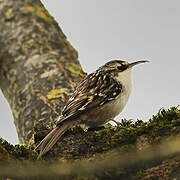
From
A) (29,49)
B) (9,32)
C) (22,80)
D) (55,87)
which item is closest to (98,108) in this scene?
(55,87)

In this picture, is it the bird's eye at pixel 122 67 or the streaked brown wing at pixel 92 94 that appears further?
the bird's eye at pixel 122 67

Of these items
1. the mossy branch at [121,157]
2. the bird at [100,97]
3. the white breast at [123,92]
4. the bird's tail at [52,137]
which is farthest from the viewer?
the white breast at [123,92]

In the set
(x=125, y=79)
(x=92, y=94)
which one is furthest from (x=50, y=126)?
(x=125, y=79)

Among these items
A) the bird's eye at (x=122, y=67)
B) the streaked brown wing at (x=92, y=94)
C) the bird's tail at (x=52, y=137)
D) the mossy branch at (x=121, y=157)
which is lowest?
the mossy branch at (x=121, y=157)

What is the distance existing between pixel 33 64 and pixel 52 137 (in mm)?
1746

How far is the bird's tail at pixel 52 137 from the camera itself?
1.66 meters

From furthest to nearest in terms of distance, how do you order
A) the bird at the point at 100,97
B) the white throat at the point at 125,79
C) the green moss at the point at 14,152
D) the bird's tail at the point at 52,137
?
the white throat at the point at 125,79 < the bird at the point at 100,97 < the bird's tail at the point at 52,137 < the green moss at the point at 14,152

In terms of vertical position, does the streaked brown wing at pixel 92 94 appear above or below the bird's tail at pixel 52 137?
above

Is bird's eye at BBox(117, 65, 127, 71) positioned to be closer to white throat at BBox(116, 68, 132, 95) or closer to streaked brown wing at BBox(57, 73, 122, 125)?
white throat at BBox(116, 68, 132, 95)

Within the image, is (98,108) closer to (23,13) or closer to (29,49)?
(29,49)

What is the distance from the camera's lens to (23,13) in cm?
398

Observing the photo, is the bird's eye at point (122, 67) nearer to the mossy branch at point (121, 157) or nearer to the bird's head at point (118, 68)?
the bird's head at point (118, 68)

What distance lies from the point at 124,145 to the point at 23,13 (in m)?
2.89

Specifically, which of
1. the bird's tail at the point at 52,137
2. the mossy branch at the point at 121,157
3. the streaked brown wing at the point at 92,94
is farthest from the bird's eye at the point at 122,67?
the mossy branch at the point at 121,157
